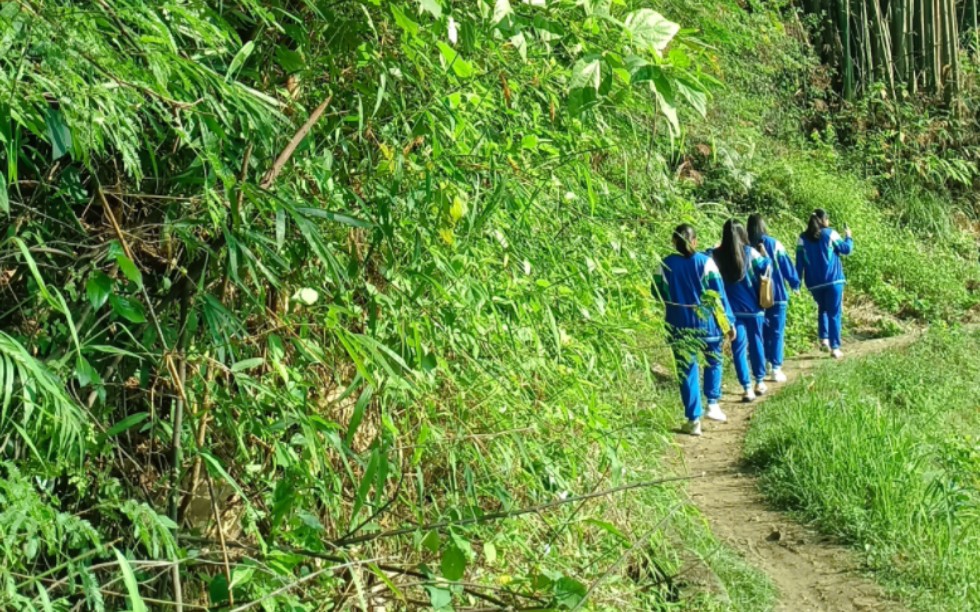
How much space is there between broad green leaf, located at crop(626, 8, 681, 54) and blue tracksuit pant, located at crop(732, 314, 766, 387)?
24.0ft

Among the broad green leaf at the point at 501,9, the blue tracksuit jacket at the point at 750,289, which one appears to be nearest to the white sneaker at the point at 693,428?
the blue tracksuit jacket at the point at 750,289

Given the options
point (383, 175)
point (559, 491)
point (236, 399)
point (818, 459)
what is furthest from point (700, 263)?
point (236, 399)

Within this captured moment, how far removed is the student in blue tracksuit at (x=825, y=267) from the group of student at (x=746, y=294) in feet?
0.03

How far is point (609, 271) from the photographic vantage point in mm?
3666

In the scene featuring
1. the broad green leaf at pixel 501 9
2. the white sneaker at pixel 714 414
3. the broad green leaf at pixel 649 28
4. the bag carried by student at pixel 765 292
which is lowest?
the white sneaker at pixel 714 414

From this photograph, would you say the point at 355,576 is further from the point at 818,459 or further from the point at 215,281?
the point at 818,459

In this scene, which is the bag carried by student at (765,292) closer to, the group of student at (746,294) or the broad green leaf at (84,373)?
the group of student at (746,294)

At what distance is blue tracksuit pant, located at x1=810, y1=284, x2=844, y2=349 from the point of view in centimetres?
1077

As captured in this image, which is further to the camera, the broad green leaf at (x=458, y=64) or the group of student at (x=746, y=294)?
the group of student at (x=746, y=294)

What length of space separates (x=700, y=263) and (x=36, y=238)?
590 centimetres

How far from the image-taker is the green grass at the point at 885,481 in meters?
4.85

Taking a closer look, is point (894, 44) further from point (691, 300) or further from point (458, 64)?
point (458, 64)

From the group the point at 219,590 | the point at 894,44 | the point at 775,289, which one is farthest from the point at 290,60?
the point at 894,44

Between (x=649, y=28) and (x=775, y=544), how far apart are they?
13.1 ft
